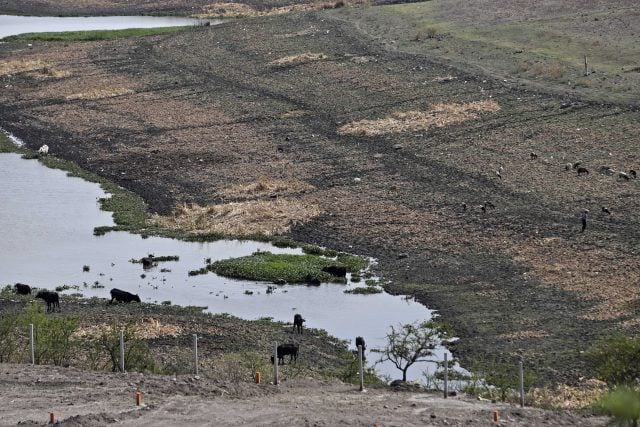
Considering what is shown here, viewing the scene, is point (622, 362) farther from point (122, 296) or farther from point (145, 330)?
point (122, 296)

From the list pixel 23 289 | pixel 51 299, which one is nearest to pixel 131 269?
pixel 23 289

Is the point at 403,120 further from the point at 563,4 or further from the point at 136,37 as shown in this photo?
the point at 136,37

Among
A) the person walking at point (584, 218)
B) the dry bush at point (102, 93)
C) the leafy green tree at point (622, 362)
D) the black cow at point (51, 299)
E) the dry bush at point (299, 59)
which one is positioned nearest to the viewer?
the leafy green tree at point (622, 362)

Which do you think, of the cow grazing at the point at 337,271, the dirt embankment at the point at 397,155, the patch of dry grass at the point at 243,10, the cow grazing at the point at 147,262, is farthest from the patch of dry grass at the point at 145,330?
the patch of dry grass at the point at 243,10

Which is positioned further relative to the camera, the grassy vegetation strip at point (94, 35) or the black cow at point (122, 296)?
the grassy vegetation strip at point (94, 35)

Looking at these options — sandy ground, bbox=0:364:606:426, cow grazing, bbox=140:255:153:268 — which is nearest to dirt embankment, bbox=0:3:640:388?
cow grazing, bbox=140:255:153:268

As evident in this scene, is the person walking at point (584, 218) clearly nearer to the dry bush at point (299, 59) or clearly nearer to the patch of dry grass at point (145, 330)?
the patch of dry grass at point (145, 330)
